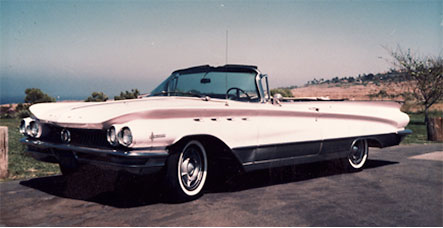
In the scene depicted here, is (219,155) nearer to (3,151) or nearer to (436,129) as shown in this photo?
(3,151)

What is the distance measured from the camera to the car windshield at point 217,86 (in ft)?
18.8

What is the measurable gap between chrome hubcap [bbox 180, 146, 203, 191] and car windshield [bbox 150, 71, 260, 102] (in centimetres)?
113

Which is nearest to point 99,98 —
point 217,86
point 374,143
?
point 217,86

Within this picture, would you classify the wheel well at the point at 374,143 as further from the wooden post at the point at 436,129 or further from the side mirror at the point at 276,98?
the wooden post at the point at 436,129

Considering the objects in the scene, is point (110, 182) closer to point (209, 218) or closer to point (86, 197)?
point (86, 197)

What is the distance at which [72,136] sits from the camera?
466cm

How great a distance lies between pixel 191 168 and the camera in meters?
4.71

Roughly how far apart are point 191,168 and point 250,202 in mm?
728

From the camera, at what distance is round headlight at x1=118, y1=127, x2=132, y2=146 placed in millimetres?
4090

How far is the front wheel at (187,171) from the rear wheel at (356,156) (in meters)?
2.92

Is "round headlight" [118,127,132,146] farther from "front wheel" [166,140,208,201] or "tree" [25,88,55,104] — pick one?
"tree" [25,88,55,104]

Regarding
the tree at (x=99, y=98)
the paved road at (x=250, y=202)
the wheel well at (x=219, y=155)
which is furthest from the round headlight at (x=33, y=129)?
the wheel well at (x=219, y=155)

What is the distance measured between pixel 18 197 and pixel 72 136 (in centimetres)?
97

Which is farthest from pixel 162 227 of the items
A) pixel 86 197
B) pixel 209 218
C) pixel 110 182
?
pixel 110 182
